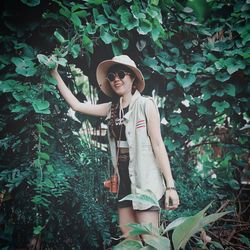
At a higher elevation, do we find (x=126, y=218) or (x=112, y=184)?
(x=112, y=184)

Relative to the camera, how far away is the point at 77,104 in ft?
4.69

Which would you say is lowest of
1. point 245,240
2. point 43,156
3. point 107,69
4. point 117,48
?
point 245,240

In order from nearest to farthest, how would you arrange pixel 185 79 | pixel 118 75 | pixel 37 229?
1. pixel 37 229
2. pixel 118 75
3. pixel 185 79

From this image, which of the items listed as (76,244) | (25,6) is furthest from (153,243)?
(25,6)

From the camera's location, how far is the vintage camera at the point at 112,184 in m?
1.38

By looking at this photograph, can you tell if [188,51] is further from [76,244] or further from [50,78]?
[76,244]

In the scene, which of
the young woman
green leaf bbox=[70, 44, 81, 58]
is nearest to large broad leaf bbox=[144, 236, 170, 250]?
the young woman

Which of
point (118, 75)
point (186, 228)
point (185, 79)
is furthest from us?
point (185, 79)

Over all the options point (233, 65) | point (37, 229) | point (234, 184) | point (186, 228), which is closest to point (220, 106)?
point (233, 65)

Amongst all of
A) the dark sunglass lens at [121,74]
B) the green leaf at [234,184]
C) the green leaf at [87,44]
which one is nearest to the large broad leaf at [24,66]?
the green leaf at [87,44]

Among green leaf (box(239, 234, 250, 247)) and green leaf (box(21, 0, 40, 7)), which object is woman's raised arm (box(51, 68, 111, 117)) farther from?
green leaf (box(239, 234, 250, 247))

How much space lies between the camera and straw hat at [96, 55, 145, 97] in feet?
4.67

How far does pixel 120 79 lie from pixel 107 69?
72mm

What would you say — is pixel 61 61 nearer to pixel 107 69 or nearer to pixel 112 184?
pixel 107 69
